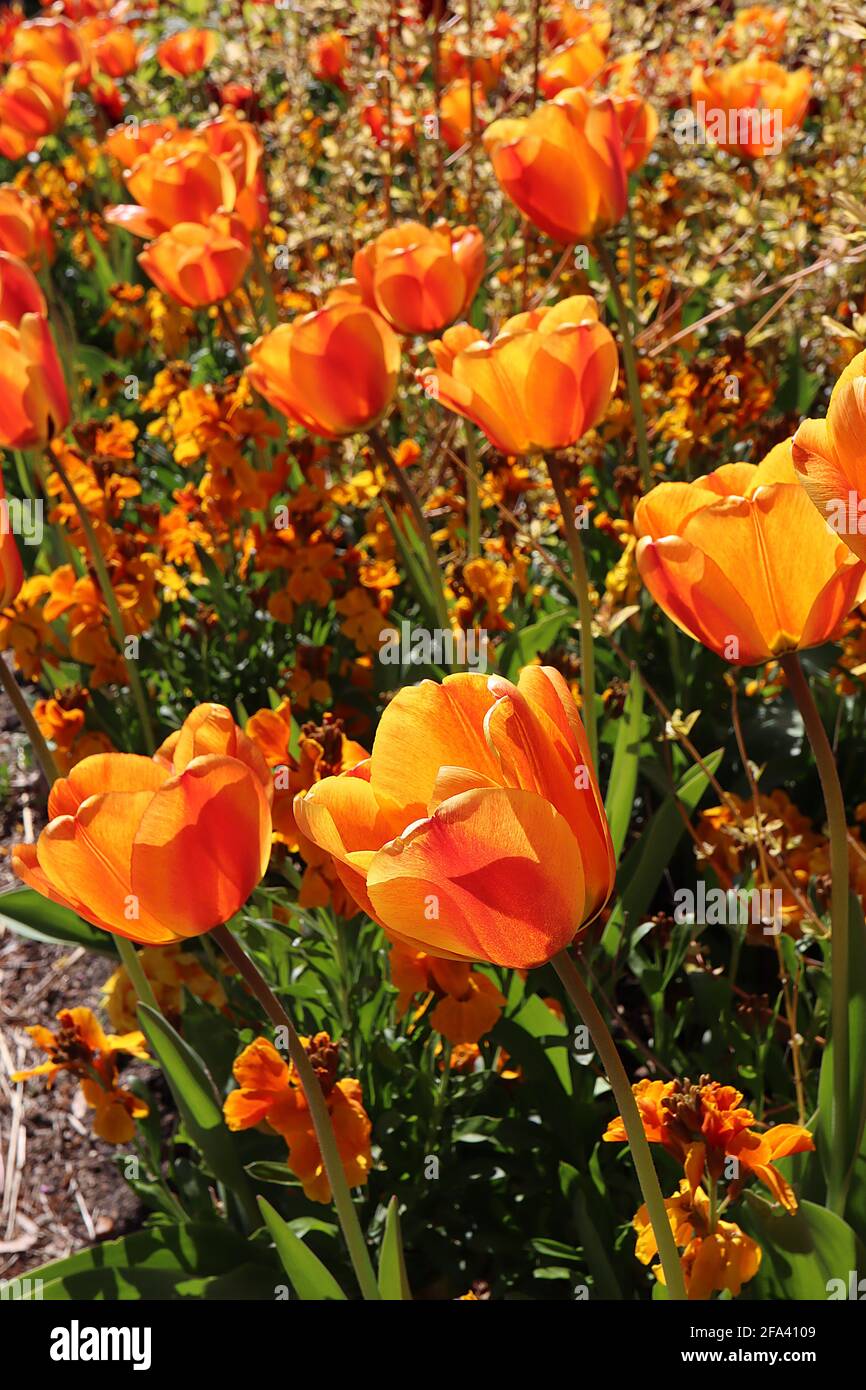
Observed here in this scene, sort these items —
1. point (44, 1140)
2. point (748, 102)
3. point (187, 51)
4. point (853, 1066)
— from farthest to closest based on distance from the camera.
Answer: point (187, 51) → point (748, 102) → point (44, 1140) → point (853, 1066)

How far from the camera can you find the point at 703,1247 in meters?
0.93

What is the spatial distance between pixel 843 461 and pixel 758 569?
202 mm

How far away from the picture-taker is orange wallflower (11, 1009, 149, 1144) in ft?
4.63

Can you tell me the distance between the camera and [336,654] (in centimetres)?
214

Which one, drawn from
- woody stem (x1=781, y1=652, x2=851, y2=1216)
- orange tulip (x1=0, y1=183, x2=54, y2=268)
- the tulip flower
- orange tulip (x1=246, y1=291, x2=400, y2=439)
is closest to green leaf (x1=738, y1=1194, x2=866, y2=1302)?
woody stem (x1=781, y1=652, x2=851, y2=1216)

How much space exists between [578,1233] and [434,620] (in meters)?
0.96

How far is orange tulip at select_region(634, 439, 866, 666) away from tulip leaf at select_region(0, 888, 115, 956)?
1.05m

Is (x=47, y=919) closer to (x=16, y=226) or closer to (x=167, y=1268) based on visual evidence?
(x=167, y=1268)

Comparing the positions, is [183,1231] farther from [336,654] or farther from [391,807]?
[336,654]

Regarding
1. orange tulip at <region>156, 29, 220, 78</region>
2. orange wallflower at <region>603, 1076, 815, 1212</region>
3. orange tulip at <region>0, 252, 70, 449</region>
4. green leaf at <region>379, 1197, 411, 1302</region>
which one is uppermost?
orange tulip at <region>156, 29, 220, 78</region>

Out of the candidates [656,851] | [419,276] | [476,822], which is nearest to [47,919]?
[656,851]

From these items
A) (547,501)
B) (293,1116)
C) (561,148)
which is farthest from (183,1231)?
(561,148)

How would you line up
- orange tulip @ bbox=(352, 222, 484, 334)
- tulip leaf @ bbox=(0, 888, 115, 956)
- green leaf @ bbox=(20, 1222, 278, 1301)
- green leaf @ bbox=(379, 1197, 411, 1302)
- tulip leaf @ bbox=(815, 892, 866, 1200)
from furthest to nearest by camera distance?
tulip leaf @ bbox=(0, 888, 115, 956) → orange tulip @ bbox=(352, 222, 484, 334) → green leaf @ bbox=(20, 1222, 278, 1301) → tulip leaf @ bbox=(815, 892, 866, 1200) → green leaf @ bbox=(379, 1197, 411, 1302)

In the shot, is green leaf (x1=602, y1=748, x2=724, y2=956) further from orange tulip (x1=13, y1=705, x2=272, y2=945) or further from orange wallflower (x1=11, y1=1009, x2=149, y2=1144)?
orange tulip (x1=13, y1=705, x2=272, y2=945)
